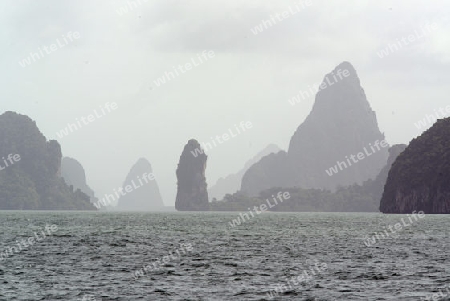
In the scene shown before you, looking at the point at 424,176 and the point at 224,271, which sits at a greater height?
the point at 224,271

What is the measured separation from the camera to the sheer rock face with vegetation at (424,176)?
166 m

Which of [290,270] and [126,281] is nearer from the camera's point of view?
[126,281]

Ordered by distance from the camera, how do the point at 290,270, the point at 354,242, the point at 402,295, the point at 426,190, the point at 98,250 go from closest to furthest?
the point at 402,295
the point at 290,270
the point at 98,250
the point at 354,242
the point at 426,190

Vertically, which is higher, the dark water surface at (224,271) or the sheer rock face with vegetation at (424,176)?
the dark water surface at (224,271)

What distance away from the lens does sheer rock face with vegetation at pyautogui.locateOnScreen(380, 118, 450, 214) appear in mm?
166250

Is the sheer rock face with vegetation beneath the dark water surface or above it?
beneath

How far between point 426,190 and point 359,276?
5676 inches

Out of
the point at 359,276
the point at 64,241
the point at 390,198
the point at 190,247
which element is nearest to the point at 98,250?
the point at 190,247

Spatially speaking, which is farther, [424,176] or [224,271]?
[424,176]

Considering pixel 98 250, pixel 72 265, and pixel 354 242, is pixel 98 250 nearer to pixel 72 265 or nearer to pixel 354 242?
pixel 72 265

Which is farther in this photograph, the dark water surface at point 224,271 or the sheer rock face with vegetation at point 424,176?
the sheer rock face with vegetation at point 424,176

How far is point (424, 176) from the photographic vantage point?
570ft

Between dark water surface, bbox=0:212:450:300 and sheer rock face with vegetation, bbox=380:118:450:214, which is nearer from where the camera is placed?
dark water surface, bbox=0:212:450:300

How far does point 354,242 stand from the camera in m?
62.9
